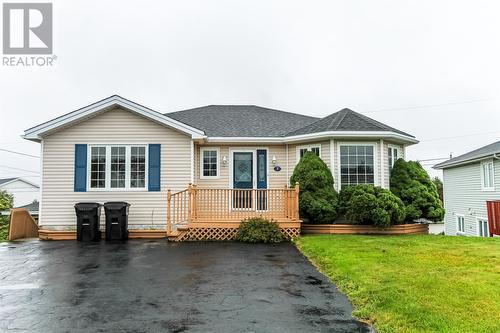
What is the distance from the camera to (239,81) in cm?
2617

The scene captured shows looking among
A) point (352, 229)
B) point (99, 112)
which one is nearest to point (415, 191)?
point (352, 229)

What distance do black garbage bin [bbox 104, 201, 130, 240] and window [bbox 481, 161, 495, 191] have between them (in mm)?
15901

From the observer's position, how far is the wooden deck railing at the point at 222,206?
34.1 feet

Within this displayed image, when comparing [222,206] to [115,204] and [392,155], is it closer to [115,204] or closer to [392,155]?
[115,204]

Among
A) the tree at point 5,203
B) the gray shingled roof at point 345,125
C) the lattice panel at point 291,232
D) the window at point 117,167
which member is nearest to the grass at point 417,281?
the lattice panel at point 291,232

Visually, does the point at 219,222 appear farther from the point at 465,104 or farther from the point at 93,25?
the point at 465,104

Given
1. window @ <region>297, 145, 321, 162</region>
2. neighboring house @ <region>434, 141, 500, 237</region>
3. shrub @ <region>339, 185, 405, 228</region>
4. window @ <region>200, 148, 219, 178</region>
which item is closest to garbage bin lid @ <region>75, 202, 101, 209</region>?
window @ <region>200, 148, 219, 178</region>

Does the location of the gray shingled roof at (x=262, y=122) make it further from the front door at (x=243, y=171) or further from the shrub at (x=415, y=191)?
the shrub at (x=415, y=191)

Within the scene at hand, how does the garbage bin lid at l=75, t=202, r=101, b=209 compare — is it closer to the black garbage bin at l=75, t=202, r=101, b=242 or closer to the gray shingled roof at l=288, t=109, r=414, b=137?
the black garbage bin at l=75, t=202, r=101, b=242

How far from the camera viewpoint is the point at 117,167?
11188mm

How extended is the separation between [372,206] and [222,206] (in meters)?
4.60

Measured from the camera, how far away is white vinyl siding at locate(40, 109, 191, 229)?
11.1 meters

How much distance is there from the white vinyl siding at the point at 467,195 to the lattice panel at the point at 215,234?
11.1 m

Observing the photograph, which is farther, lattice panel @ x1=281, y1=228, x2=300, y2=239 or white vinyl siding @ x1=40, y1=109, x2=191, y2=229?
white vinyl siding @ x1=40, y1=109, x2=191, y2=229
